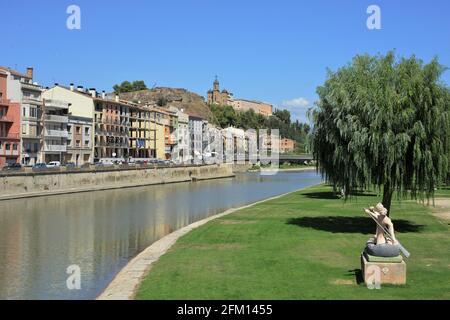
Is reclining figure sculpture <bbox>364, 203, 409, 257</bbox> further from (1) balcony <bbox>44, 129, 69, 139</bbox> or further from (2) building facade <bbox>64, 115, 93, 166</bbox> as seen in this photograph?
(2) building facade <bbox>64, 115, 93, 166</bbox>

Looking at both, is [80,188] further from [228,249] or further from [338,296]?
[338,296]

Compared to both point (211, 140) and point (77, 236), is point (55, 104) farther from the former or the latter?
point (211, 140)

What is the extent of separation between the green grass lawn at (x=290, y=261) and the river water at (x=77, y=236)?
3439mm

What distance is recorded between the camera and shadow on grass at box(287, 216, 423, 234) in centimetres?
3119

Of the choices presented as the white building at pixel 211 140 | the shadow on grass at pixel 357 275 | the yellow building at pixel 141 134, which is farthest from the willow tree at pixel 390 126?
the white building at pixel 211 140

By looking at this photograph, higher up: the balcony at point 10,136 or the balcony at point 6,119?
the balcony at point 6,119

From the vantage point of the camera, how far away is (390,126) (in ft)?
90.6

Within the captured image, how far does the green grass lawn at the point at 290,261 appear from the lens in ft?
54.3

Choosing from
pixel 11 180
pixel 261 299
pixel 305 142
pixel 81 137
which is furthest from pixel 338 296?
pixel 81 137

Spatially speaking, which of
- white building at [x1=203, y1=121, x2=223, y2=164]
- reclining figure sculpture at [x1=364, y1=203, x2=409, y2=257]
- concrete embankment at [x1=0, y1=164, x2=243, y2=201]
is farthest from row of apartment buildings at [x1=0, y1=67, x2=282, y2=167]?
reclining figure sculpture at [x1=364, y1=203, x2=409, y2=257]

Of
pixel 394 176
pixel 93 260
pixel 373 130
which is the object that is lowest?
pixel 93 260

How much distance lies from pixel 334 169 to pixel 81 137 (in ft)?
286

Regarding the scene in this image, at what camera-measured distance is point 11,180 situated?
65812 millimetres

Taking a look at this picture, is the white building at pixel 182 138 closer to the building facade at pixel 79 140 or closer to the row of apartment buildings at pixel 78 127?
the row of apartment buildings at pixel 78 127
